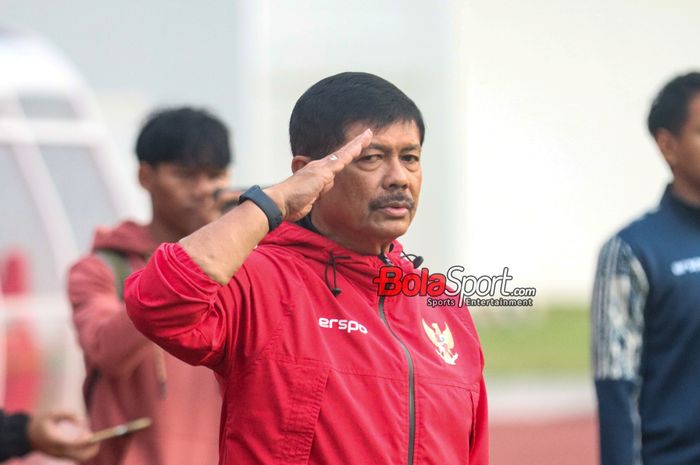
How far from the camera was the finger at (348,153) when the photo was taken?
8.87 feet

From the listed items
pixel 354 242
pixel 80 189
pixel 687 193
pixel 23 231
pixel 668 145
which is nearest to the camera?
pixel 354 242

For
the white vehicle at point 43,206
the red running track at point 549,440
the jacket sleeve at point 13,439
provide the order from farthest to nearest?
the red running track at point 549,440
the white vehicle at point 43,206
the jacket sleeve at point 13,439

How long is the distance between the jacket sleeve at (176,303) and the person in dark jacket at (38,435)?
143 cm

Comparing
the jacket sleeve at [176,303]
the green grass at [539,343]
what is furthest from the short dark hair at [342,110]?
the green grass at [539,343]

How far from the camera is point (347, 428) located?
2.67 m

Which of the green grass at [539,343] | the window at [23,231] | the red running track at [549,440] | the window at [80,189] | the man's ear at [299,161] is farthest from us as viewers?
the green grass at [539,343]

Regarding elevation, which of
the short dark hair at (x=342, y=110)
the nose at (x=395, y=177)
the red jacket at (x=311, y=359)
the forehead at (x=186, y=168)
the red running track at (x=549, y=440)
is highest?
the short dark hair at (x=342, y=110)

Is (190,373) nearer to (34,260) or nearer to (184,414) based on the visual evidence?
(184,414)

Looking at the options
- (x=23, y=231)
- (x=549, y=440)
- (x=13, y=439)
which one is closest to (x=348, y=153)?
(x=13, y=439)

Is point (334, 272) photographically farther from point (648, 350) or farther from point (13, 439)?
point (13, 439)

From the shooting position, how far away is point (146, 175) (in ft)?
14.3

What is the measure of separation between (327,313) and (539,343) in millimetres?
18264

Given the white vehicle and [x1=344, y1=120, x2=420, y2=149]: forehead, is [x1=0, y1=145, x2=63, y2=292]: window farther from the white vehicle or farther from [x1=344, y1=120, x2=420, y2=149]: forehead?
[x1=344, y1=120, x2=420, y2=149]: forehead

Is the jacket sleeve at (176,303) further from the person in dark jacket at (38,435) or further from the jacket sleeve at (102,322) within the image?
the person in dark jacket at (38,435)
